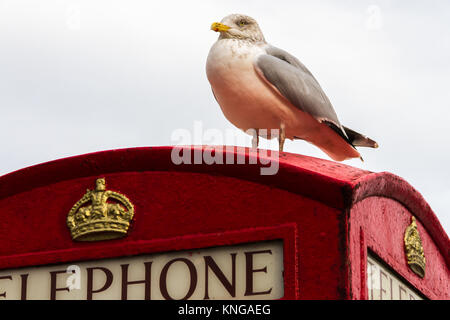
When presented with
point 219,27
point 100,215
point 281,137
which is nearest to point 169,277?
point 100,215

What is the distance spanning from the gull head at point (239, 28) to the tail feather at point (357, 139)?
2.60 ft

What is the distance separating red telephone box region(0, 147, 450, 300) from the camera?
347 centimetres

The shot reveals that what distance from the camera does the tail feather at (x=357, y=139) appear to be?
16.7ft

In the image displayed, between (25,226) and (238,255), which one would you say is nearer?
(238,255)

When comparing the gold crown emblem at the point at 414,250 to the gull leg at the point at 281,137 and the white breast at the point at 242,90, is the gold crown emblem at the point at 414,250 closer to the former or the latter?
the gull leg at the point at 281,137

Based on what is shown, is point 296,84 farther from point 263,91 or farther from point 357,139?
point 357,139

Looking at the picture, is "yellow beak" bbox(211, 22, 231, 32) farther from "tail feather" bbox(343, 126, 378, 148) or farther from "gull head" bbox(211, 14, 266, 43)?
"tail feather" bbox(343, 126, 378, 148)

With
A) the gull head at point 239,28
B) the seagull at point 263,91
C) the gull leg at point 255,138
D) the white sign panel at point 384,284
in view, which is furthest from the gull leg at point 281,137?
the white sign panel at point 384,284

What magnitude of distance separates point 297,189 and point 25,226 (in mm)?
1372

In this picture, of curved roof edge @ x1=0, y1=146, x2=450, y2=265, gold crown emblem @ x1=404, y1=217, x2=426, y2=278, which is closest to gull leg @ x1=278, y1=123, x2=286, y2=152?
curved roof edge @ x1=0, y1=146, x2=450, y2=265
